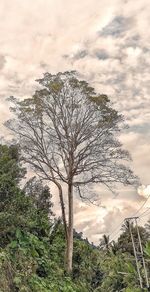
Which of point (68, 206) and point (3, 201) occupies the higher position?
point (68, 206)

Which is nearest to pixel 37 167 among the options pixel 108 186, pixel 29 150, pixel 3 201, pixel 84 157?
pixel 29 150

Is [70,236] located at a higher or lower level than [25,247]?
higher

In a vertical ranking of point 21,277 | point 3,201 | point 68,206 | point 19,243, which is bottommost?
point 21,277

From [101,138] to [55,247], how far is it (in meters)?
6.12

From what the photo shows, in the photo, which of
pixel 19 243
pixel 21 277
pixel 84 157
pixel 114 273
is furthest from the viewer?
pixel 114 273

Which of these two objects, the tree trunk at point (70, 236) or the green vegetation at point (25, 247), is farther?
the tree trunk at point (70, 236)

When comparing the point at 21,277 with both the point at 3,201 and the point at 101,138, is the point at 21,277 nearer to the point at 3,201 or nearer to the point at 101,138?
the point at 3,201

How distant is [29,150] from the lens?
71.4 feet

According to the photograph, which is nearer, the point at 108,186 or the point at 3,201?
the point at 3,201

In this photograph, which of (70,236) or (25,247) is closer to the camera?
(25,247)

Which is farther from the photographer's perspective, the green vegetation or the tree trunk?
the tree trunk

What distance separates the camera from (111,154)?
21.7m

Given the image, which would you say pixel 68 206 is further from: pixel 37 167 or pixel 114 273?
pixel 114 273

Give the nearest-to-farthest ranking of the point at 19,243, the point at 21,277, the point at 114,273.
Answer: the point at 21,277 < the point at 19,243 < the point at 114,273
